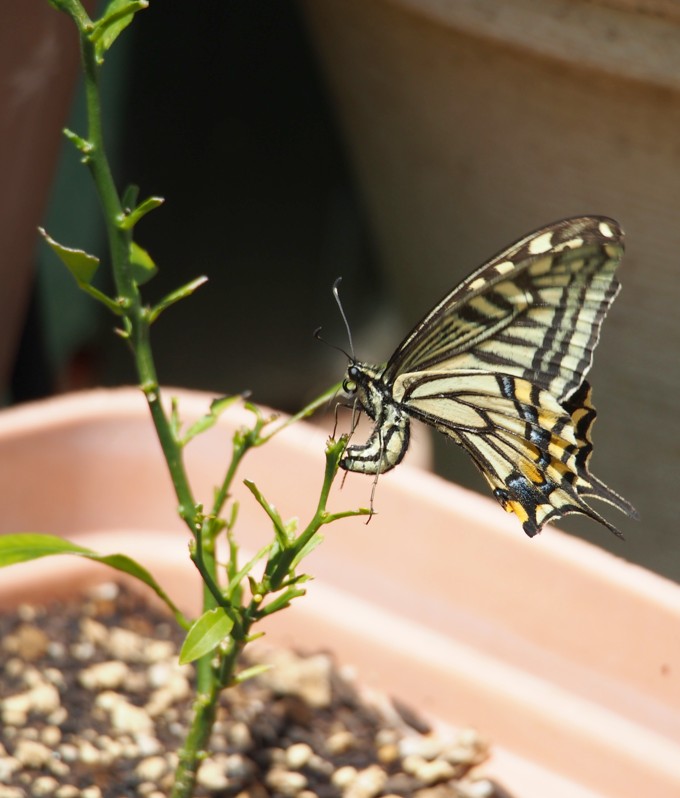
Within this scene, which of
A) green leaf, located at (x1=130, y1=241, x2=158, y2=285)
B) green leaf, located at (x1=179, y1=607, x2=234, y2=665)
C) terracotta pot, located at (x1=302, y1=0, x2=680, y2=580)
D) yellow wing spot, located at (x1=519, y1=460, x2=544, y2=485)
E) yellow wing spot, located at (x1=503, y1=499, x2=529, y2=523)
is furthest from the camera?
terracotta pot, located at (x1=302, y1=0, x2=680, y2=580)

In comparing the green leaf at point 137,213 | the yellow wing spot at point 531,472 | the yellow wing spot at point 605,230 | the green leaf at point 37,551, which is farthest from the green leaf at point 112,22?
the yellow wing spot at point 531,472

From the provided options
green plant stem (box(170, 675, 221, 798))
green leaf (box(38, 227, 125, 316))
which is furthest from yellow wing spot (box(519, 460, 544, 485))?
green leaf (box(38, 227, 125, 316))

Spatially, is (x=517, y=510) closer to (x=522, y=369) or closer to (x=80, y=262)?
(x=522, y=369)

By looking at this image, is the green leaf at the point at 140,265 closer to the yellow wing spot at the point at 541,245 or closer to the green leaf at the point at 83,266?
the green leaf at the point at 83,266

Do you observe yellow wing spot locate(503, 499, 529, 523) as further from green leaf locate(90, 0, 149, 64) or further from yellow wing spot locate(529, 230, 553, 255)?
green leaf locate(90, 0, 149, 64)

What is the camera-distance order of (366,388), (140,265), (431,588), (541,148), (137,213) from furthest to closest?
(541,148) < (431,588) < (366,388) < (140,265) < (137,213)

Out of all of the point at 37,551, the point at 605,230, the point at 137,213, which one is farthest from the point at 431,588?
the point at 137,213

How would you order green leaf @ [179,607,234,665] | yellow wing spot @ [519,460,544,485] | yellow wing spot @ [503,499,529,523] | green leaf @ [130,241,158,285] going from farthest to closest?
yellow wing spot @ [519,460,544,485] → yellow wing spot @ [503,499,529,523] → green leaf @ [130,241,158,285] → green leaf @ [179,607,234,665]
